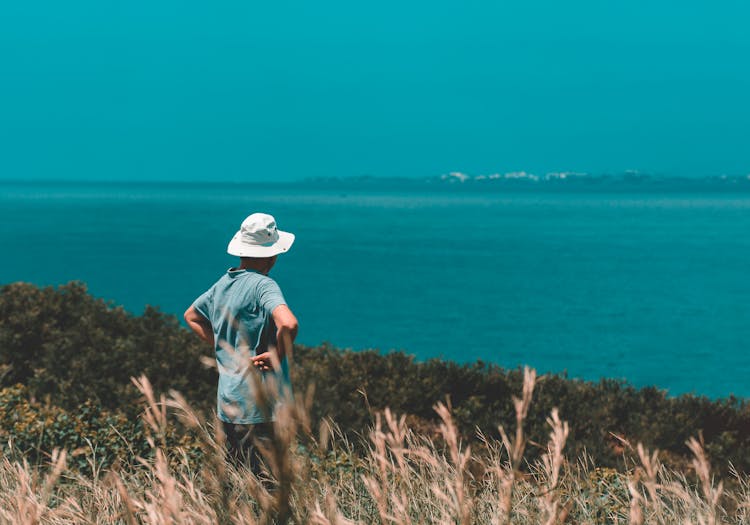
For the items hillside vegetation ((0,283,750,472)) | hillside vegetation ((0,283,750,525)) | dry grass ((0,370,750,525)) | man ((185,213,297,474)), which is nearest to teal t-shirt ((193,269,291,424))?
man ((185,213,297,474))

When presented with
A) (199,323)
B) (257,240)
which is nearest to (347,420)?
(199,323)

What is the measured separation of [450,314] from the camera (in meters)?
43.2

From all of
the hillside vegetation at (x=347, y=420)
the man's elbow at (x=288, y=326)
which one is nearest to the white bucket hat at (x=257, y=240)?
the man's elbow at (x=288, y=326)

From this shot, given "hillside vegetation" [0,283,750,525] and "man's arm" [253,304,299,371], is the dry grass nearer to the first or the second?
"hillside vegetation" [0,283,750,525]

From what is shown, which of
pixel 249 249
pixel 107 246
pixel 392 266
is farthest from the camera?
pixel 107 246

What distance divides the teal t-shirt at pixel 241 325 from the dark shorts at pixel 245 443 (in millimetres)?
96

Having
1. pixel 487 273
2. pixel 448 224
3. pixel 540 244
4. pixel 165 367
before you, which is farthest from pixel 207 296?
pixel 448 224

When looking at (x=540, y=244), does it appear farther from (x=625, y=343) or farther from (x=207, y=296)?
(x=207, y=296)

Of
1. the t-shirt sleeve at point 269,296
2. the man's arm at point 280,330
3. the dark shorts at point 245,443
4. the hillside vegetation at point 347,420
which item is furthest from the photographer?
the hillside vegetation at point 347,420

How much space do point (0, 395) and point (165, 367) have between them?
1.68 meters

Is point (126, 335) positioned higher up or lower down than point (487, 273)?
higher up

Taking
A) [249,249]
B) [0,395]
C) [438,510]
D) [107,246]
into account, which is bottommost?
[107,246]

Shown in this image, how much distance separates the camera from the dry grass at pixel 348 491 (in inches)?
117

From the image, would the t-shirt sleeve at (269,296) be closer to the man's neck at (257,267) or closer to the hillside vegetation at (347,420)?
the man's neck at (257,267)
